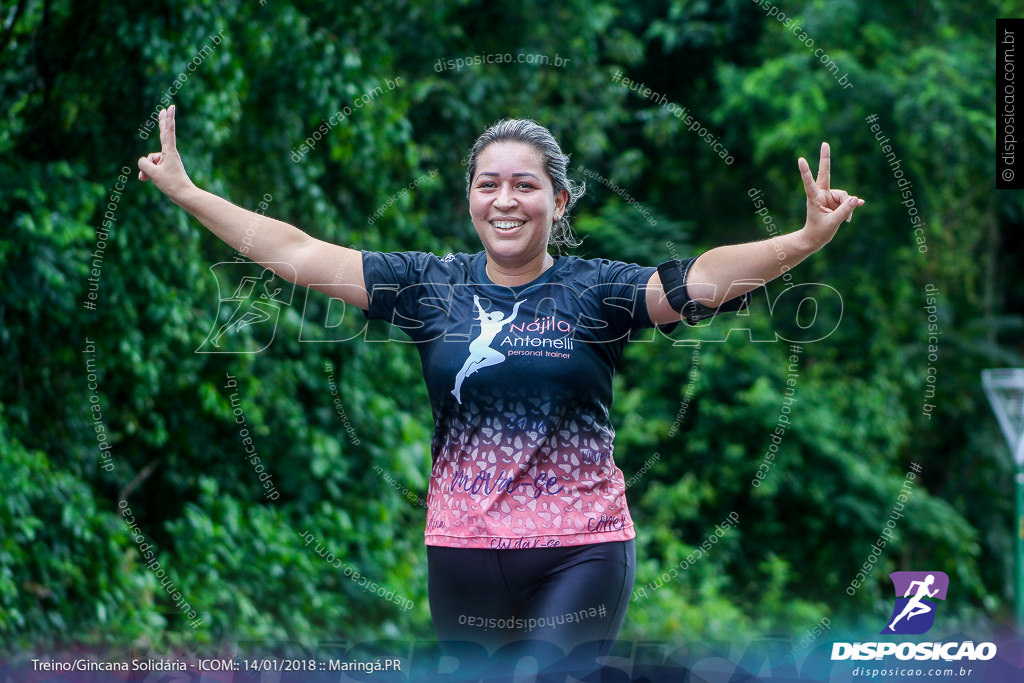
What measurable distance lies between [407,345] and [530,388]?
11.9ft

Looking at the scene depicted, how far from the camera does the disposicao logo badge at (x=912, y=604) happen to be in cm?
273

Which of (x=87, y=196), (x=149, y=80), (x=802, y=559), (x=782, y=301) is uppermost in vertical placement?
(x=149, y=80)

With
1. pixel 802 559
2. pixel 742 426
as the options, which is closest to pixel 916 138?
pixel 742 426

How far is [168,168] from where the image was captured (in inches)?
Result: 91.6

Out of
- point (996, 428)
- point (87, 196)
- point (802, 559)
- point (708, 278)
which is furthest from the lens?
point (996, 428)

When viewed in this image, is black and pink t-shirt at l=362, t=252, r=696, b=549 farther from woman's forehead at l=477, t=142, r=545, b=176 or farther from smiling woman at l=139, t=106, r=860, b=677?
woman's forehead at l=477, t=142, r=545, b=176

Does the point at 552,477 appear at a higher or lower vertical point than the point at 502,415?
lower

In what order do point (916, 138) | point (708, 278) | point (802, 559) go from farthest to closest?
point (802, 559) < point (916, 138) < point (708, 278)

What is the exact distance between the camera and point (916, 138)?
7.57 meters

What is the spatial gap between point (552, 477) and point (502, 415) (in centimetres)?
17

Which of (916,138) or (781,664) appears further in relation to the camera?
(916,138)

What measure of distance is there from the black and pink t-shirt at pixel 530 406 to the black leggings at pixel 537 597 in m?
0.03

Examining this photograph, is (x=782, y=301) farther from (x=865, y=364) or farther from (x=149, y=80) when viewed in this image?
(x=149, y=80)

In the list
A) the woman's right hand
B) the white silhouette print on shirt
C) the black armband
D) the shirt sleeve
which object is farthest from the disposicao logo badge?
the woman's right hand
